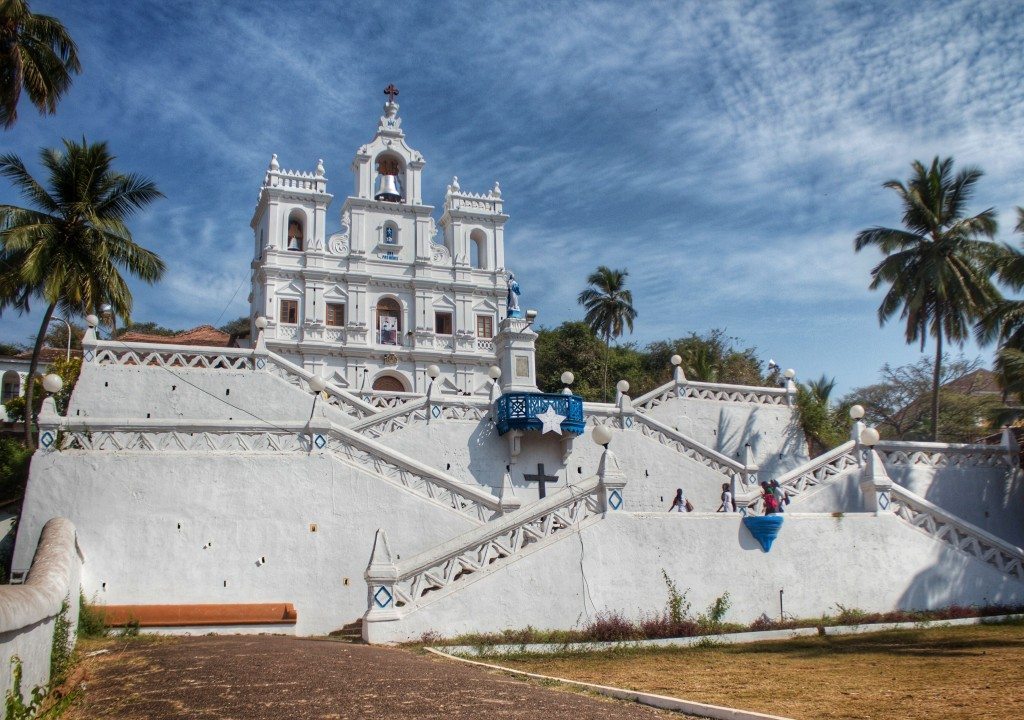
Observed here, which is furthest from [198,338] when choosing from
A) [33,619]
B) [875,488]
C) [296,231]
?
[33,619]

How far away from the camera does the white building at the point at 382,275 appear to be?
43969 millimetres

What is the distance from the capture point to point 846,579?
1894 cm

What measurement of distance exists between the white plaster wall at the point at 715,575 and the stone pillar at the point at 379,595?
0.16 m

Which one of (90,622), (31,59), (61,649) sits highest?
(31,59)

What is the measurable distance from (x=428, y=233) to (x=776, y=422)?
22512 millimetres

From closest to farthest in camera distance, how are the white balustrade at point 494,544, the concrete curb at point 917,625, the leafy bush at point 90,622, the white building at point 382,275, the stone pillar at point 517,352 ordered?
the white balustrade at point 494,544 → the leafy bush at point 90,622 → the concrete curb at point 917,625 → the stone pillar at point 517,352 → the white building at point 382,275

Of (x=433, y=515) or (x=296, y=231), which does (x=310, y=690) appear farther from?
(x=296, y=231)

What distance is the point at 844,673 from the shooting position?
40.2 ft

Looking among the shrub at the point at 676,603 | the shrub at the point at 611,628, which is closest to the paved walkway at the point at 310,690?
the shrub at the point at 611,628

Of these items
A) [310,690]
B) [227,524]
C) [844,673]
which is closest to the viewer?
[310,690]

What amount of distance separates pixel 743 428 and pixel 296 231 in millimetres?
26234

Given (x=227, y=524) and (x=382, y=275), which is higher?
(x=382, y=275)

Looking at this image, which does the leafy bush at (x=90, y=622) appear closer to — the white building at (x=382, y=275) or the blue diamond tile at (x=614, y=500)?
the blue diamond tile at (x=614, y=500)

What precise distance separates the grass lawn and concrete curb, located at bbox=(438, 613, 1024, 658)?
1.43 ft
